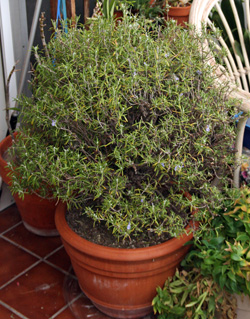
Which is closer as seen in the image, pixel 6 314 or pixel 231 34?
pixel 6 314

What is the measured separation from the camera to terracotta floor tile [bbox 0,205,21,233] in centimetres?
247

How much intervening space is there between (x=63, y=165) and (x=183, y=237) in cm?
58

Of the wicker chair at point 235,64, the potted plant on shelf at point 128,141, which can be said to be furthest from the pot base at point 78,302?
the wicker chair at point 235,64

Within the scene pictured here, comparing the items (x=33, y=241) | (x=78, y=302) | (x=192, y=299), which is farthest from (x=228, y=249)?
(x=33, y=241)

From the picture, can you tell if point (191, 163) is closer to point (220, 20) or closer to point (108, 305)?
point (108, 305)

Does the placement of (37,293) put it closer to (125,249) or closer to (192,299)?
(125,249)

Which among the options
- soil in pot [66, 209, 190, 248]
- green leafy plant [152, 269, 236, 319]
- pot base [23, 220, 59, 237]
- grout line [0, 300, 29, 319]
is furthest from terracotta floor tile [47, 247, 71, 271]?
→ green leafy plant [152, 269, 236, 319]

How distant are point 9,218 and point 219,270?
1.46m

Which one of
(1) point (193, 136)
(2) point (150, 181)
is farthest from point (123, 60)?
(2) point (150, 181)

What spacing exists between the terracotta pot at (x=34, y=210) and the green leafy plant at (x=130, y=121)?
433mm

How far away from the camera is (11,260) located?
2.21 meters

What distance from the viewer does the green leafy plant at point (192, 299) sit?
1.63 metres

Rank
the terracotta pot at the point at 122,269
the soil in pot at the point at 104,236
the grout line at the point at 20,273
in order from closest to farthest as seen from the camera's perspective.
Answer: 1. the terracotta pot at the point at 122,269
2. the soil in pot at the point at 104,236
3. the grout line at the point at 20,273

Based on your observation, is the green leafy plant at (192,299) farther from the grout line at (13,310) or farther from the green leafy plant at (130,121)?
the grout line at (13,310)
